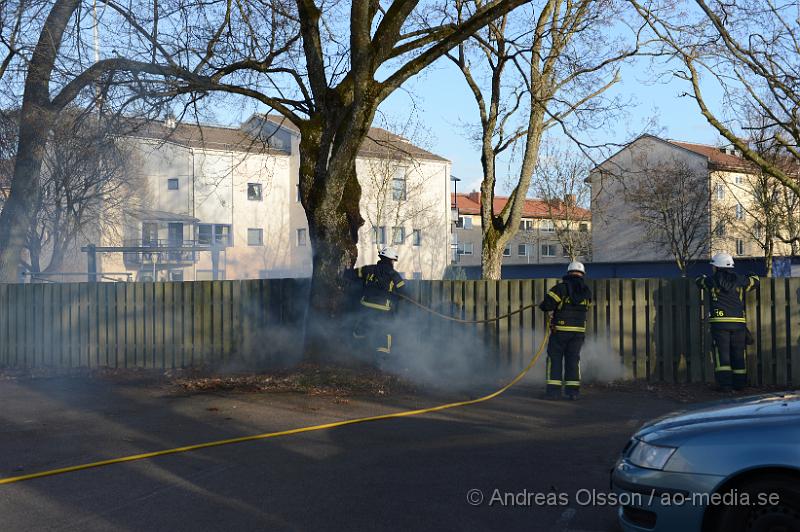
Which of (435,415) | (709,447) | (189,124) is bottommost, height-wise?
(435,415)

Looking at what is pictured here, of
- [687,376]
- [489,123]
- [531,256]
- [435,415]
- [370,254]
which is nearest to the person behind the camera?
[435,415]

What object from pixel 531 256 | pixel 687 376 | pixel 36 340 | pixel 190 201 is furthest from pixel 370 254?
pixel 687 376

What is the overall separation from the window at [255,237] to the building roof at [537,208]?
17590 millimetres

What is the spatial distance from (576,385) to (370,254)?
43.1 meters

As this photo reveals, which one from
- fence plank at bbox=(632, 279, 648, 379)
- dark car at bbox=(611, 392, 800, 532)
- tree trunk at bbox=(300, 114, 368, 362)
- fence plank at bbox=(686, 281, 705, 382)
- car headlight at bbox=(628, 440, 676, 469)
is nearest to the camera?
dark car at bbox=(611, 392, 800, 532)

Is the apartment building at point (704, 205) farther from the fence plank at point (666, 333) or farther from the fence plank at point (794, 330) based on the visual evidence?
the fence plank at point (794, 330)

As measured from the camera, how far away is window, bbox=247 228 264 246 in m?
51.4

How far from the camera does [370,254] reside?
5331 centimetres

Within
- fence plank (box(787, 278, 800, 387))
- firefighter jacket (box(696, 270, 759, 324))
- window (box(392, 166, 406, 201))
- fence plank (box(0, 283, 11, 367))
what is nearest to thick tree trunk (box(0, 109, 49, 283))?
fence plank (box(0, 283, 11, 367))

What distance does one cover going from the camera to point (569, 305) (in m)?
10.6

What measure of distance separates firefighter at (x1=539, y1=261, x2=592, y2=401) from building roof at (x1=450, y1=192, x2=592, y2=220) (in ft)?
131

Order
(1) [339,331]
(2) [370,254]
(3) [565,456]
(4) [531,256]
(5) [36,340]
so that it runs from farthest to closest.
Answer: (4) [531,256] < (2) [370,254] < (5) [36,340] < (1) [339,331] < (3) [565,456]

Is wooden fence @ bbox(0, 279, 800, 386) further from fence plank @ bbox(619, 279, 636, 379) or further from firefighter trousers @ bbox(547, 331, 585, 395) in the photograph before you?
firefighter trousers @ bbox(547, 331, 585, 395)

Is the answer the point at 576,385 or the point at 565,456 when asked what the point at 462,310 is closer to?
the point at 576,385
